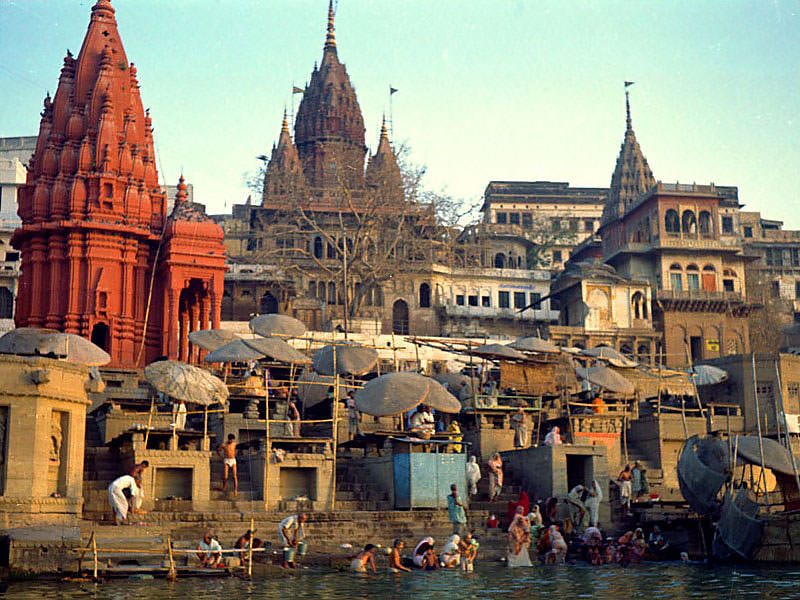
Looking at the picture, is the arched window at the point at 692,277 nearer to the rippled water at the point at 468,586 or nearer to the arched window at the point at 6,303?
the arched window at the point at 6,303

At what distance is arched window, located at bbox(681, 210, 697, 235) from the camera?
5078 centimetres

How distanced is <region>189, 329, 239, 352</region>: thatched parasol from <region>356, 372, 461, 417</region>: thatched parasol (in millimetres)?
5754

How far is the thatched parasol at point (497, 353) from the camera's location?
26031 mm

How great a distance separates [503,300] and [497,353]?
26.5 m

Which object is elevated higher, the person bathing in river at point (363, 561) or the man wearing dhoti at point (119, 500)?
the man wearing dhoti at point (119, 500)

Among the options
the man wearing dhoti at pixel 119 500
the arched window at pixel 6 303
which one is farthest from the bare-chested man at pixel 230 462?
the arched window at pixel 6 303

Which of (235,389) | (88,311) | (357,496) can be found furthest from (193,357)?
(357,496)

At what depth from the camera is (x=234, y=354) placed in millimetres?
24188

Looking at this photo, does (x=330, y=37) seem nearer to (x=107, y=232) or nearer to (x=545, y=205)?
(x=545, y=205)

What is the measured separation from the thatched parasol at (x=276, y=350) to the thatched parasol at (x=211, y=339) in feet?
5.30

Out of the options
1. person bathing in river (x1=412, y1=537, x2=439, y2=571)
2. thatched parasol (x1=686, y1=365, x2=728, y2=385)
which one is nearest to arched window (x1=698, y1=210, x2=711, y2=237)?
thatched parasol (x1=686, y1=365, x2=728, y2=385)

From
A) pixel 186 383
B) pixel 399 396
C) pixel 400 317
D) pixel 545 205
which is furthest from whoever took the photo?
pixel 545 205

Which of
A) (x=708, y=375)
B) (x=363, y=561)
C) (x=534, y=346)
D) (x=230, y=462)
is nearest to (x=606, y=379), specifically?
(x=534, y=346)

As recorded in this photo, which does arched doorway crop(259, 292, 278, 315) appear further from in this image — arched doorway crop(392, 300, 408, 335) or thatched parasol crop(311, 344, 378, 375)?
thatched parasol crop(311, 344, 378, 375)
